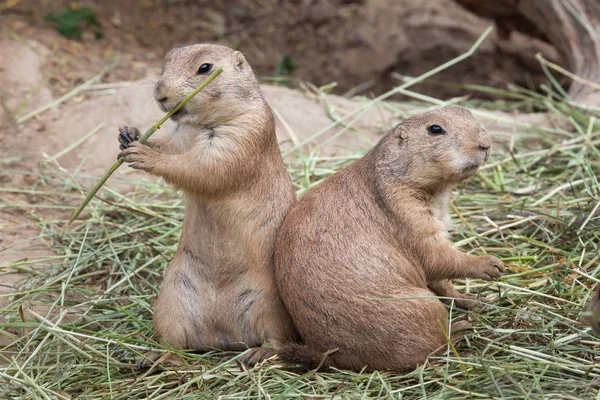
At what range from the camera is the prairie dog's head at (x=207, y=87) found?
4.66m

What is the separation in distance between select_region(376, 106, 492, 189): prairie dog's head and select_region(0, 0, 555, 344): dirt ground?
2.83m

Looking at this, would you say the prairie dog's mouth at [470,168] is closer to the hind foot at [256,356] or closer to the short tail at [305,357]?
the short tail at [305,357]

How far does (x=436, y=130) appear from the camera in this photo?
4.69 metres

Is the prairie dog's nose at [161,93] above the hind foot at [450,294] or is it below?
above

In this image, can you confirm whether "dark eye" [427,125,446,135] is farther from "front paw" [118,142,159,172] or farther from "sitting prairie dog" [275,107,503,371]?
"front paw" [118,142,159,172]

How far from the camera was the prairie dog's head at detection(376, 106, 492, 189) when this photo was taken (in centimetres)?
459

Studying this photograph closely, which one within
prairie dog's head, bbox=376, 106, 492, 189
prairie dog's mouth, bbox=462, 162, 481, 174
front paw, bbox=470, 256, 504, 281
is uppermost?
prairie dog's head, bbox=376, 106, 492, 189

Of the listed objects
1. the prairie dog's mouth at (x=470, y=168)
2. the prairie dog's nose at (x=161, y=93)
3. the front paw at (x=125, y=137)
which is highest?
the prairie dog's nose at (x=161, y=93)

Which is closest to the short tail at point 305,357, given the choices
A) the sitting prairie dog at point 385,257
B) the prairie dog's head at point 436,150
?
the sitting prairie dog at point 385,257

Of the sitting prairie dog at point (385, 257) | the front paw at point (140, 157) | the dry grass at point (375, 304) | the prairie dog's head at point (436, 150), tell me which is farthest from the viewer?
the front paw at point (140, 157)

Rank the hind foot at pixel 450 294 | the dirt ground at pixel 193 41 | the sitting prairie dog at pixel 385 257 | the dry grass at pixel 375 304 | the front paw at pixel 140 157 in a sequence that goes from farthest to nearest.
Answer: the dirt ground at pixel 193 41 → the hind foot at pixel 450 294 → the front paw at pixel 140 157 → the sitting prairie dog at pixel 385 257 → the dry grass at pixel 375 304

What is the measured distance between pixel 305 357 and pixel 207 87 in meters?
1.74

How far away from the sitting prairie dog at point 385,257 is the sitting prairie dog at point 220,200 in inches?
9.7

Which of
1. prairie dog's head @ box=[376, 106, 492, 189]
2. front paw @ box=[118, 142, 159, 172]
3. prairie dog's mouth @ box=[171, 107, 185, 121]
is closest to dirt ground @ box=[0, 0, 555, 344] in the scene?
front paw @ box=[118, 142, 159, 172]
